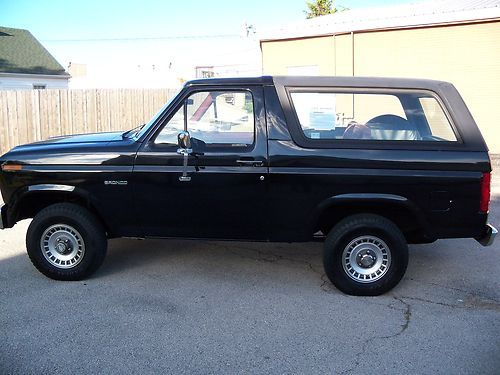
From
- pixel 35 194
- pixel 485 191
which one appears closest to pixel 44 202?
pixel 35 194

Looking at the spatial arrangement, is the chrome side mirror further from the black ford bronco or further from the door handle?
the door handle

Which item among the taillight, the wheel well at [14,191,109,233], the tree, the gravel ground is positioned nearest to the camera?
the gravel ground

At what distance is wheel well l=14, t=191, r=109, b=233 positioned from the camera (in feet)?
15.9

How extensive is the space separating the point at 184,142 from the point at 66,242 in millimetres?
1541

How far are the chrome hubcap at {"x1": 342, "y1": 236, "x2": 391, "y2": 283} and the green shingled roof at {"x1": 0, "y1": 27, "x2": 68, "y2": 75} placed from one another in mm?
26025

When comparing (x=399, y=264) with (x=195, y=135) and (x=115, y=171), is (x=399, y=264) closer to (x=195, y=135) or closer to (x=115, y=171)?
(x=195, y=135)

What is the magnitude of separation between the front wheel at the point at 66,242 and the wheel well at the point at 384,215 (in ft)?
6.81

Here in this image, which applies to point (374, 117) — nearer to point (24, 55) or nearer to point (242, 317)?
point (242, 317)

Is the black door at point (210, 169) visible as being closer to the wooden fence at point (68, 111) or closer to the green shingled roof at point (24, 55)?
the wooden fence at point (68, 111)

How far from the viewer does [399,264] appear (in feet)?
14.9

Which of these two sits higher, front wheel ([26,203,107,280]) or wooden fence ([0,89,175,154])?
wooden fence ([0,89,175,154])

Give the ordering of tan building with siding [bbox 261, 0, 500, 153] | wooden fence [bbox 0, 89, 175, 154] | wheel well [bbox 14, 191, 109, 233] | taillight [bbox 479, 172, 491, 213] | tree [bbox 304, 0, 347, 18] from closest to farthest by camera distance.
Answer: taillight [bbox 479, 172, 491, 213] < wheel well [bbox 14, 191, 109, 233] < tan building with siding [bbox 261, 0, 500, 153] < wooden fence [bbox 0, 89, 175, 154] < tree [bbox 304, 0, 347, 18]

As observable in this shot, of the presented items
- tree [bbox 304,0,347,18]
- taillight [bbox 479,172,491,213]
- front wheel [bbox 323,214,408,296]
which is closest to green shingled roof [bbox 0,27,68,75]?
tree [bbox 304,0,347,18]

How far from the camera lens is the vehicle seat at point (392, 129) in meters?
4.65
